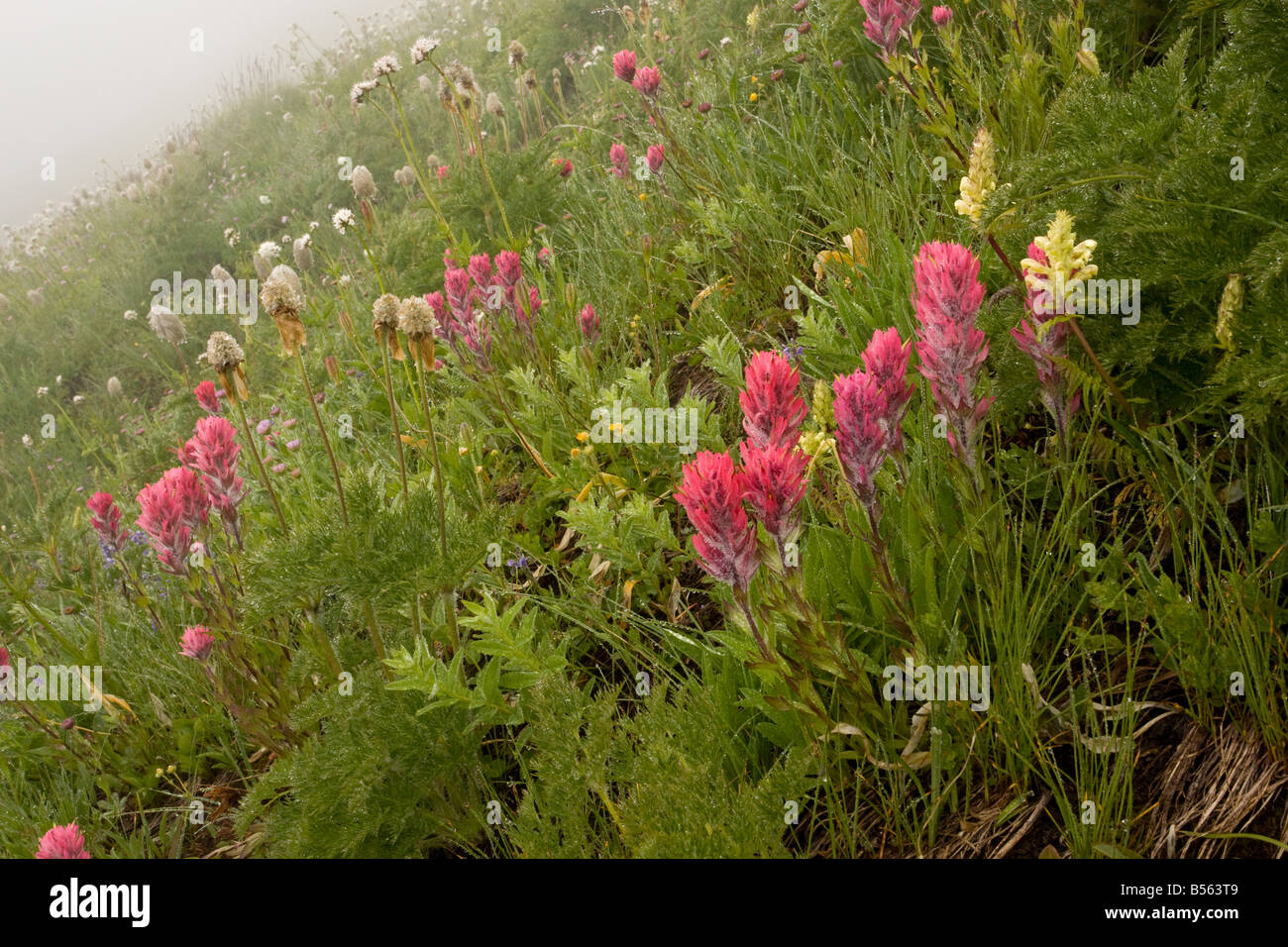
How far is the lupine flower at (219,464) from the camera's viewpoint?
7.63 ft

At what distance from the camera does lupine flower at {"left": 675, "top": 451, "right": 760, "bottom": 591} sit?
1.32 meters

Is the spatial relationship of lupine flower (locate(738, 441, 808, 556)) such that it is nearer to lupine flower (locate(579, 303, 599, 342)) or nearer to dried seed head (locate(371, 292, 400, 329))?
dried seed head (locate(371, 292, 400, 329))

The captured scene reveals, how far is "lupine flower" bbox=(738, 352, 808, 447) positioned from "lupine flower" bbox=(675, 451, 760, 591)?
0.49 ft

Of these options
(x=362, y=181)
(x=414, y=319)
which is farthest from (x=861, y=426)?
(x=362, y=181)

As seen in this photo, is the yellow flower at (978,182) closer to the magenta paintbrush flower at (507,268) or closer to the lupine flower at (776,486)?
the lupine flower at (776,486)

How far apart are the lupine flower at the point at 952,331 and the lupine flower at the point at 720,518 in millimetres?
444

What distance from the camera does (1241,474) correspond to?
1692 millimetres

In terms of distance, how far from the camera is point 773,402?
4.85ft

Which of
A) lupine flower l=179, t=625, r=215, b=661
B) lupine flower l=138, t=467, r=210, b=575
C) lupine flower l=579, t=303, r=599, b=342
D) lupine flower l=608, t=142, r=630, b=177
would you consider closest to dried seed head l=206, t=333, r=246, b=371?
lupine flower l=138, t=467, r=210, b=575

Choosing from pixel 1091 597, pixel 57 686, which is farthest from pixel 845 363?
pixel 57 686

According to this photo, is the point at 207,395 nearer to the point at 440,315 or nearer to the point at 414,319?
the point at 440,315

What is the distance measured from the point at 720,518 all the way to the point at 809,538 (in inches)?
26.0

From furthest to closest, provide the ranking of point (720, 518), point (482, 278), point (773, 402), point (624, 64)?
point (624, 64) < point (482, 278) < point (773, 402) < point (720, 518)
